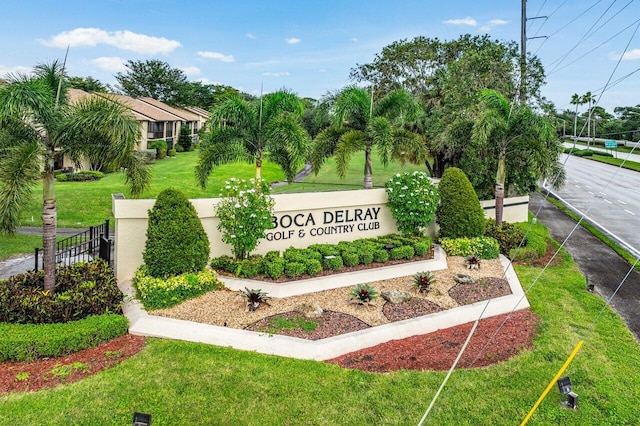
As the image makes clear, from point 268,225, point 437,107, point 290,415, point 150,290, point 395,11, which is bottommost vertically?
point 290,415

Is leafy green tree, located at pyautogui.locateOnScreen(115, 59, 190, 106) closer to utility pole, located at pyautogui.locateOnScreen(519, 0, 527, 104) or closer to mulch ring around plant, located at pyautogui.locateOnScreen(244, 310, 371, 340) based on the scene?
utility pole, located at pyautogui.locateOnScreen(519, 0, 527, 104)

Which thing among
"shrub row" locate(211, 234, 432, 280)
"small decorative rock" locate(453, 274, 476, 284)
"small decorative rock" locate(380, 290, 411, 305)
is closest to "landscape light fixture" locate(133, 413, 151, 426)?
"shrub row" locate(211, 234, 432, 280)

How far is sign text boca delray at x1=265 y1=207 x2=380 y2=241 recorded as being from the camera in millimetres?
13242

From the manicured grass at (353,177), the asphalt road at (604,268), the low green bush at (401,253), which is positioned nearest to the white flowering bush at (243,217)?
the low green bush at (401,253)

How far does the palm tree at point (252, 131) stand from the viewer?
44.4ft

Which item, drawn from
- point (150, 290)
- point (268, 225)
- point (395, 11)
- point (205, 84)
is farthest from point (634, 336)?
point (205, 84)

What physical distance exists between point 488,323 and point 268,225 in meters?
5.98

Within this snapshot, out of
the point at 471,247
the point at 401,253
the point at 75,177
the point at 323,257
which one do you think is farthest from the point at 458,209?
the point at 75,177

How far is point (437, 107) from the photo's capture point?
26.2 m

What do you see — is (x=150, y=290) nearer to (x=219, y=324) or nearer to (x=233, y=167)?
(x=219, y=324)

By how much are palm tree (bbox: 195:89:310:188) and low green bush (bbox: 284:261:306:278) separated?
11.1ft

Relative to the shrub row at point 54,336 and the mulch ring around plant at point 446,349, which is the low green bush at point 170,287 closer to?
the shrub row at point 54,336

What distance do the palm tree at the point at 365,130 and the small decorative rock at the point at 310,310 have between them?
22.2 ft

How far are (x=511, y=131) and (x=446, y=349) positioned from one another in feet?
37.2
